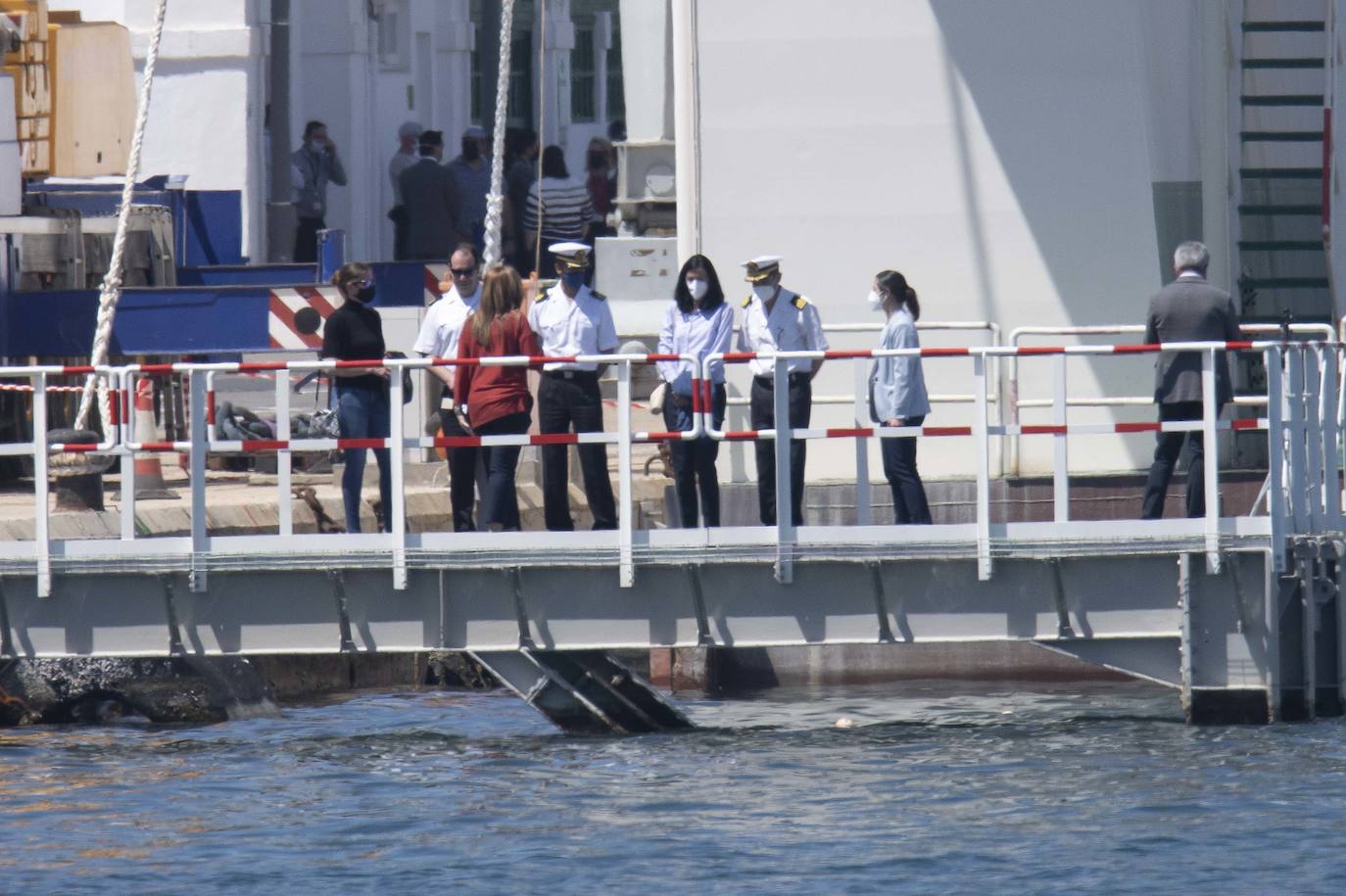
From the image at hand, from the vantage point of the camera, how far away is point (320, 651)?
557 inches

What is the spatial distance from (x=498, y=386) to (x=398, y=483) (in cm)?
Result: 101

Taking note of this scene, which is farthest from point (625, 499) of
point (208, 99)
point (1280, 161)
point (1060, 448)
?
point (208, 99)

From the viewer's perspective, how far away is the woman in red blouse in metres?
14.7

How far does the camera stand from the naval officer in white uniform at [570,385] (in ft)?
48.2

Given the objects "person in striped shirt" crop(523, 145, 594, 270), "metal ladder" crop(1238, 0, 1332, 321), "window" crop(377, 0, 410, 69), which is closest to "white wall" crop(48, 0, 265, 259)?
"person in striped shirt" crop(523, 145, 594, 270)

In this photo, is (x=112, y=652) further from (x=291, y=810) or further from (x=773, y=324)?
(x=773, y=324)

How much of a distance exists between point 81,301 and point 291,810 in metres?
6.71

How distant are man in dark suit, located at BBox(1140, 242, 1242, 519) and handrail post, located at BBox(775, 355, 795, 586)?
1.97 meters

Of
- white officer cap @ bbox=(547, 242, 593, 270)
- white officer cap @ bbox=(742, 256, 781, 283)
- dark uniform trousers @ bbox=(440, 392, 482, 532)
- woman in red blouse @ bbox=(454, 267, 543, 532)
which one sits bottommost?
dark uniform trousers @ bbox=(440, 392, 482, 532)

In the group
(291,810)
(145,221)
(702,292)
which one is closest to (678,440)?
(702,292)

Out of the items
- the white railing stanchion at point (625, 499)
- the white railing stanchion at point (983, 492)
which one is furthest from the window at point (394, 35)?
the white railing stanchion at point (983, 492)

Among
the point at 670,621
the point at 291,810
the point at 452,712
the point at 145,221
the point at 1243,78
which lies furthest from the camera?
the point at 145,221

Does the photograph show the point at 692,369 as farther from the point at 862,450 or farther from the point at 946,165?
the point at 946,165

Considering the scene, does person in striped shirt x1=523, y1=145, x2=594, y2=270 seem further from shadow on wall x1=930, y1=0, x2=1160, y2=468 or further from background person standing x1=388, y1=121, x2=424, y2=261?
shadow on wall x1=930, y1=0, x2=1160, y2=468
